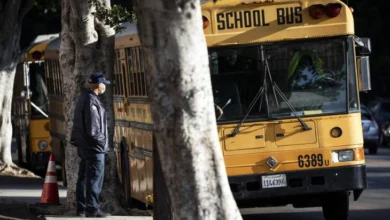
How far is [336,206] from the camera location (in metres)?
15.4

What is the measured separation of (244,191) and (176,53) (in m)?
7.02

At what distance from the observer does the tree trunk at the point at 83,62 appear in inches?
588

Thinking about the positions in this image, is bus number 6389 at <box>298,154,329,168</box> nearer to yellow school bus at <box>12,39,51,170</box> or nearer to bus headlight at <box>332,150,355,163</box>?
bus headlight at <box>332,150,355,163</box>

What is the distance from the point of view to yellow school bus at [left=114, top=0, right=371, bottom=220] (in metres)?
14.4

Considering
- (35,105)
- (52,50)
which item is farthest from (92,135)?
(35,105)

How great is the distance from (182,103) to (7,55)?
18599 millimetres

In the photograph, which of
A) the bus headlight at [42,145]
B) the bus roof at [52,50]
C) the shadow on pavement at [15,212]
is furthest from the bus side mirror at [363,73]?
the bus headlight at [42,145]

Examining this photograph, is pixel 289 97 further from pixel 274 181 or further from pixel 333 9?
pixel 333 9

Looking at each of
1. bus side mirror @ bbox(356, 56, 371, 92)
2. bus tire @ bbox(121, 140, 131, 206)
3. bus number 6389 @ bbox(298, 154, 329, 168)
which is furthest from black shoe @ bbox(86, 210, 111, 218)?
bus side mirror @ bbox(356, 56, 371, 92)

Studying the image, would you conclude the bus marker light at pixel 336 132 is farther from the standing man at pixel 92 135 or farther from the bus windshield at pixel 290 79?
the standing man at pixel 92 135

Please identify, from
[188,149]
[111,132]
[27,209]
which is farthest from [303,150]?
[188,149]

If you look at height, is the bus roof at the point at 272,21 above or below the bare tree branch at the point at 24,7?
below

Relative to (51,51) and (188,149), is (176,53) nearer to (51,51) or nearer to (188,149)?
(188,149)

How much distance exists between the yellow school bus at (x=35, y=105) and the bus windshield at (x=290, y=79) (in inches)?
467
